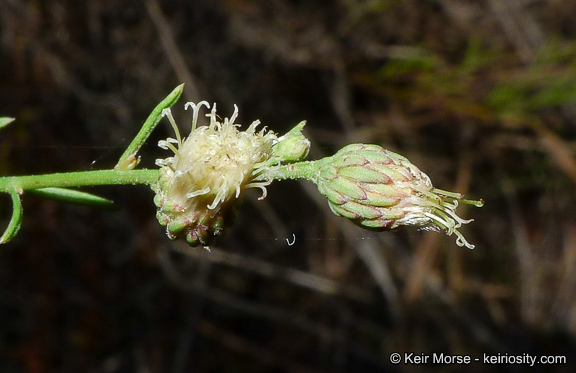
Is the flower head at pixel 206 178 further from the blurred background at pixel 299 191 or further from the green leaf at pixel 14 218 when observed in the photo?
the blurred background at pixel 299 191

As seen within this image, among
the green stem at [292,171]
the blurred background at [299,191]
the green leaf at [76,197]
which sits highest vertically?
the blurred background at [299,191]

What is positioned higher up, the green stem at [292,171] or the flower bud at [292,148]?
the flower bud at [292,148]

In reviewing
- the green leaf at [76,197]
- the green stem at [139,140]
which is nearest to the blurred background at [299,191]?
the green leaf at [76,197]

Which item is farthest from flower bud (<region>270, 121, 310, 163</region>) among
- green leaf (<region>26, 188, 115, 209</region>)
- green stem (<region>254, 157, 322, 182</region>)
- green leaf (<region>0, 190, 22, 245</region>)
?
green leaf (<region>0, 190, 22, 245</region>)

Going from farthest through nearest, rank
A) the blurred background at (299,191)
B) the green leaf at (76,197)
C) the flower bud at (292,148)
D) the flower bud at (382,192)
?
1. the blurred background at (299,191)
2. the green leaf at (76,197)
3. the flower bud at (292,148)
4. the flower bud at (382,192)

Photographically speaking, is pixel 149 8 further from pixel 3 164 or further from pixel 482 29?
pixel 482 29

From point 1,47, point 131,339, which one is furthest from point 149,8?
point 131,339

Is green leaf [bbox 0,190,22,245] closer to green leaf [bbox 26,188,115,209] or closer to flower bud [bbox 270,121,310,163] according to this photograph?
green leaf [bbox 26,188,115,209]
